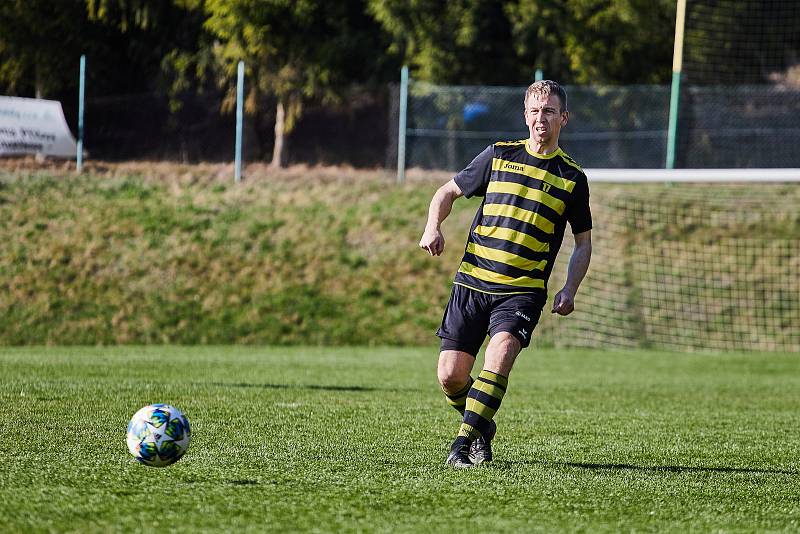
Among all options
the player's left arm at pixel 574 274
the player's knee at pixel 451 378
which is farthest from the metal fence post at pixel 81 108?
the player's left arm at pixel 574 274

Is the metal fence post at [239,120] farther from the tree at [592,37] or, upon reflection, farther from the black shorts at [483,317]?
the black shorts at [483,317]

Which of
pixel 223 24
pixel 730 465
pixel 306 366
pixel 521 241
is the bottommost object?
pixel 306 366

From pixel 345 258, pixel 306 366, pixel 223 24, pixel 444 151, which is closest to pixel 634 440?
pixel 306 366

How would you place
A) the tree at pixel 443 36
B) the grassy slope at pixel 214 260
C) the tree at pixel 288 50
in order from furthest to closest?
1. the tree at pixel 443 36
2. the tree at pixel 288 50
3. the grassy slope at pixel 214 260

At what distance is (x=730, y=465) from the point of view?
611 centimetres

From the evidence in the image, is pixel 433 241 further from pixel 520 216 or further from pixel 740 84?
pixel 740 84

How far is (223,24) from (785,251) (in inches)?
520

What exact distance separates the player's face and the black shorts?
2.78ft

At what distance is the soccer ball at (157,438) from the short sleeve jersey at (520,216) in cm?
177

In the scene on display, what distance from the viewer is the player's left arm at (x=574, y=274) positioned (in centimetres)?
569

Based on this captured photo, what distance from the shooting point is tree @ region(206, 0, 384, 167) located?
23312 millimetres

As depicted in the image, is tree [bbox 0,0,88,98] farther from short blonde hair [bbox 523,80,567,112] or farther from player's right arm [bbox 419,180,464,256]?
short blonde hair [bbox 523,80,567,112]

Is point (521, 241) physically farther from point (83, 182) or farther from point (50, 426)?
point (83, 182)

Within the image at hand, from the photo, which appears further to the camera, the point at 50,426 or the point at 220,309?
the point at 220,309
